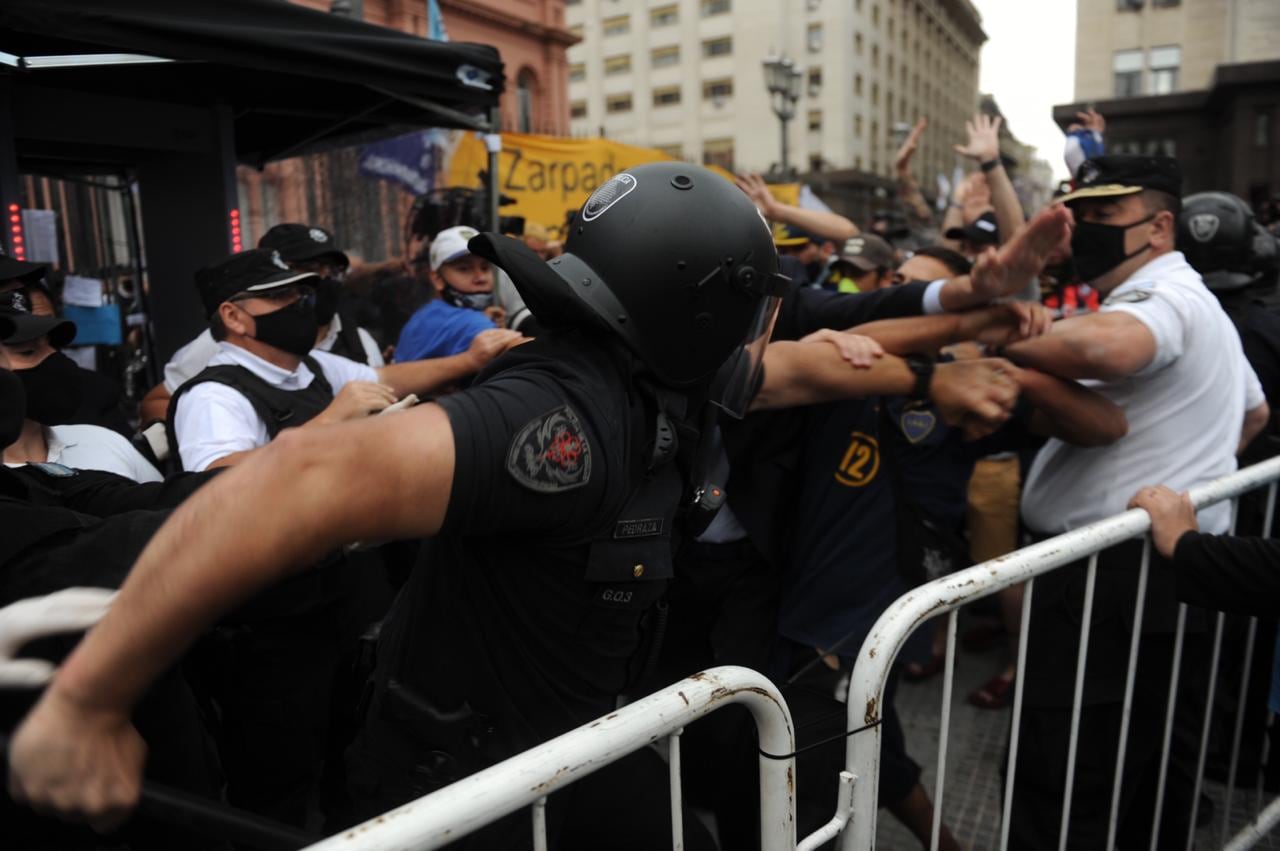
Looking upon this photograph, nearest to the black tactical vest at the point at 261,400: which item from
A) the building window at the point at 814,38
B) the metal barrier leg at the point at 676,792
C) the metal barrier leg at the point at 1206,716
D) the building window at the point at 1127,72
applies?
the metal barrier leg at the point at 676,792

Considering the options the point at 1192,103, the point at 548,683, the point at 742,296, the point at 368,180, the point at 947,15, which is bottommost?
the point at 548,683

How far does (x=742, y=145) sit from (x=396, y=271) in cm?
4728

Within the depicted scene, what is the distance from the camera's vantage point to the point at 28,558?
1269 millimetres

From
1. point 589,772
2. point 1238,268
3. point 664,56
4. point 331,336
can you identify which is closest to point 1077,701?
point 589,772

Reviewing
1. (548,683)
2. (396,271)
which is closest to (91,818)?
(548,683)

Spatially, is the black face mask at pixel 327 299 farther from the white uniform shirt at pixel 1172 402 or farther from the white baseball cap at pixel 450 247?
the white uniform shirt at pixel 1172 402

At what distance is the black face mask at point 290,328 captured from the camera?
2773mm

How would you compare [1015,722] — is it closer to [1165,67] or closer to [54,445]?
[54,445]

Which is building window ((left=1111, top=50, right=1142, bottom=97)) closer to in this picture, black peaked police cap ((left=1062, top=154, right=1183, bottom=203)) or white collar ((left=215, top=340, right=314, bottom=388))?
black peaked police cap ((left=1062, top=154, right=1183, bottom=203))

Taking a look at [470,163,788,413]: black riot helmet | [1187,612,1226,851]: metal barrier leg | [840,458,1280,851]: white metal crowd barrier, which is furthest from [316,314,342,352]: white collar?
[1187,612,1226,851]: metal barrier leg

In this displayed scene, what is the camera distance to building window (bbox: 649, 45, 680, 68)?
53500 mm

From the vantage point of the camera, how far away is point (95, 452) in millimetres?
2279

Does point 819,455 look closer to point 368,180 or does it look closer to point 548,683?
point 548,683

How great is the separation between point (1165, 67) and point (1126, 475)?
123 feet
